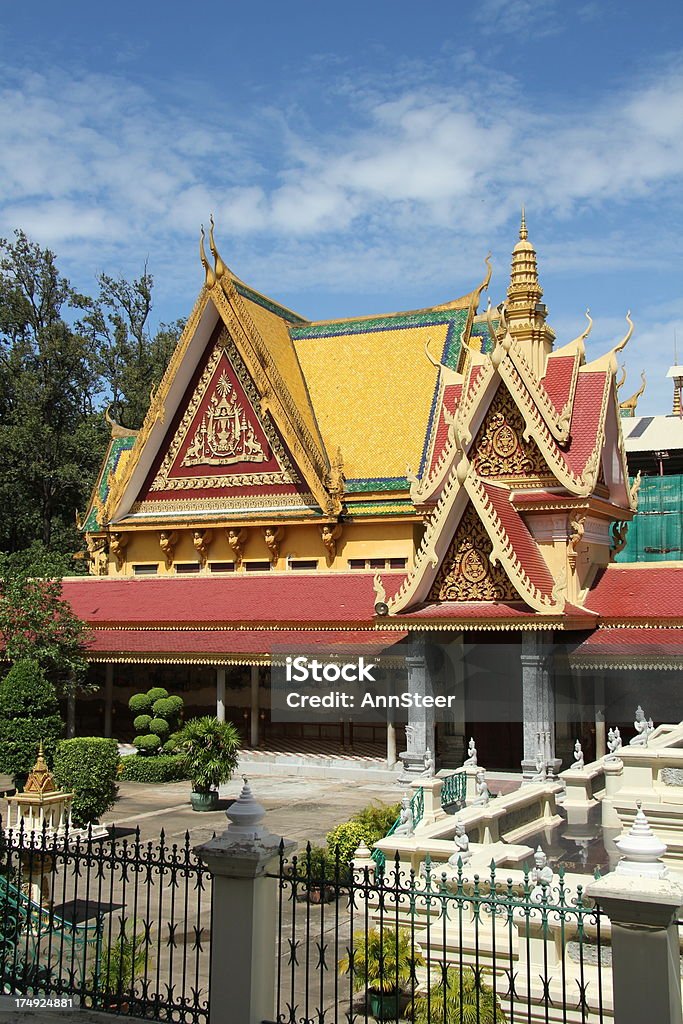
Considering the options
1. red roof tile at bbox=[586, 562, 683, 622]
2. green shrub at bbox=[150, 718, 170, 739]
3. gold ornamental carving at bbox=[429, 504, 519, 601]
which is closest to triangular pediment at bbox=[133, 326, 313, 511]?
green shrub at bbox=[150, 718, 170, 739]

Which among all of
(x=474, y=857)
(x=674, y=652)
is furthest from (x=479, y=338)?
(x=474, y=857)

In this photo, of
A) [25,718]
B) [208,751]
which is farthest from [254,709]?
[208,751]

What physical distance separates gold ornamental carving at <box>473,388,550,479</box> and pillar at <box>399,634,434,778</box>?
12.2ft

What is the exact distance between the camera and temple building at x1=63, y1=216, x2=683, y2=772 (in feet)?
64.0

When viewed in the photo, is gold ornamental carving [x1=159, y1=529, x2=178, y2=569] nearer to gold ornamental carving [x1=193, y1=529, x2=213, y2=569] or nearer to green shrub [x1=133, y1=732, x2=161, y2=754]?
gold ornamental carving [x1=193, y1=529, x2=213, y2=569]

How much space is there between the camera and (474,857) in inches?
390

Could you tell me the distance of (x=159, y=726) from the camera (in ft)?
71.7

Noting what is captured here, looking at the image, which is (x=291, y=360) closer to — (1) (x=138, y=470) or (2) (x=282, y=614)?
(1) (x=138, y=470)

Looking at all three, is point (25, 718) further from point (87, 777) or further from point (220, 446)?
point (220, 446)

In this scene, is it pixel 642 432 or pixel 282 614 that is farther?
pixel 642 432

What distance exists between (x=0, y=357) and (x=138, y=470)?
18828 mm

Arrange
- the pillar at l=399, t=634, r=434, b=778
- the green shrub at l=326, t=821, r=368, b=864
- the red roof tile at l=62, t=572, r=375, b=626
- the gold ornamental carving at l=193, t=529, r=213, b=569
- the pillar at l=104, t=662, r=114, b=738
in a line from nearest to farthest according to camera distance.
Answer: the green shrub at l=326, t=821, r=368, b=864 → the pillar at l=399, t=634, r=434, b=778 → the red roof tile at l=62, t=572, r=375, b=626 → the pillar at l=104, t=662, r=114, b=738 → the gold ornamental carving at l=193, t=529, r=213, b=569

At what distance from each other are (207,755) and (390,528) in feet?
31.9

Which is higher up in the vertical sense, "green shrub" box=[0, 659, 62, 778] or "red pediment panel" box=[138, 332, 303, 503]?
"red pediment panel" box=[138, 332, 303, 503]
